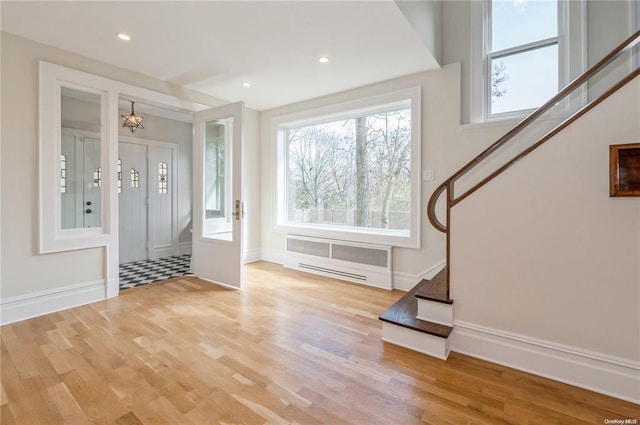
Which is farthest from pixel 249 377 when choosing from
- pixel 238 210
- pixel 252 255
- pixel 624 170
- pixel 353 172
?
pixel 252 255

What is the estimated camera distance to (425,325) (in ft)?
7.67

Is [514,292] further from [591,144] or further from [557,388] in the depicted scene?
[591,144]

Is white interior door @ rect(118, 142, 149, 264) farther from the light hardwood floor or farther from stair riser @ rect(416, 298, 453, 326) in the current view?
stair riser @ rect(416, 298, 453, 326)

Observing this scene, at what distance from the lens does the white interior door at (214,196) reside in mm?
3896

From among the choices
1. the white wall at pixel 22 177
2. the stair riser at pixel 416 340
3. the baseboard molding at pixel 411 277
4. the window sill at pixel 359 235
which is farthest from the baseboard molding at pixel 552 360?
the white wall at pixel 22 177

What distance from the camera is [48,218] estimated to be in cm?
296

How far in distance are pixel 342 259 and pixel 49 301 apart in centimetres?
335

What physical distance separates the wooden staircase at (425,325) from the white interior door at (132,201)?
4.81 m

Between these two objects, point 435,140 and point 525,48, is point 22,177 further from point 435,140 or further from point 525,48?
point 525,48

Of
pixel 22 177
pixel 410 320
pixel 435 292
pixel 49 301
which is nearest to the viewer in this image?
pixel 410 320

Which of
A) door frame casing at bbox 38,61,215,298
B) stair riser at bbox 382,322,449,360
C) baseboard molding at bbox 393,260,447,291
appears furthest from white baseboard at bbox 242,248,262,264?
stair riser at bbox 382,322,449,360

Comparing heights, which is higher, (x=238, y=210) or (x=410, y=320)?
(x=238, y=210)

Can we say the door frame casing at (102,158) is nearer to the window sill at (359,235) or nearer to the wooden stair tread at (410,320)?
the window sill at (359,235)

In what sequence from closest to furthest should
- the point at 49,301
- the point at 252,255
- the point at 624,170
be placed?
1. the point at 624,170
2. the point at 49,301
3. the point at 252,255
